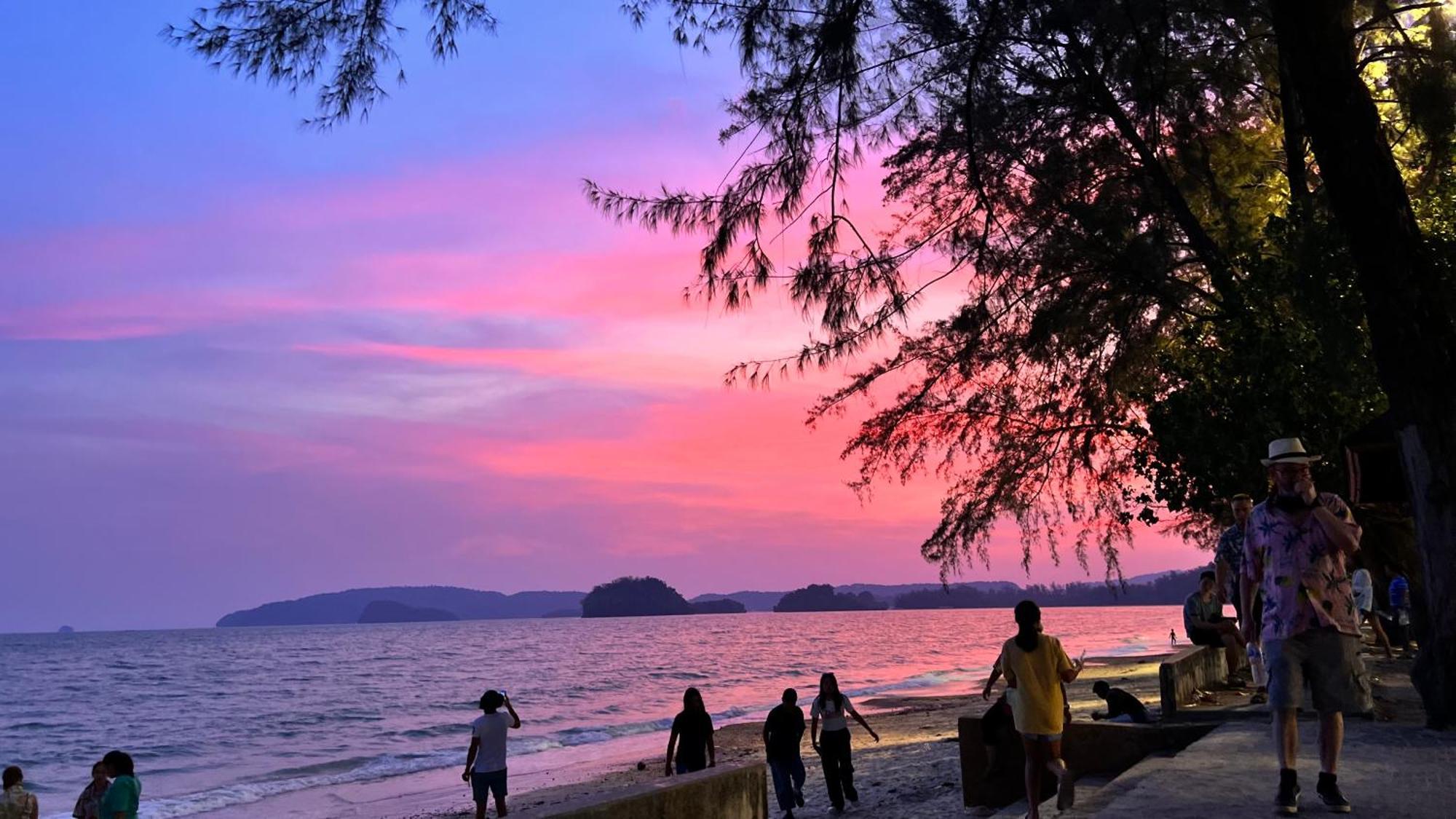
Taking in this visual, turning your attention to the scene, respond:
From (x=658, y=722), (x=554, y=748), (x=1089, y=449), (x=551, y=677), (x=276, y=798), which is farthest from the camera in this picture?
(x=551, y=677)

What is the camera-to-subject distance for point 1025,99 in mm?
12617

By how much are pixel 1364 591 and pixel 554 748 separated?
23680 millimetres

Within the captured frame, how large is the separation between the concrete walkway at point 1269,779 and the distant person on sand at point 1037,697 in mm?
515

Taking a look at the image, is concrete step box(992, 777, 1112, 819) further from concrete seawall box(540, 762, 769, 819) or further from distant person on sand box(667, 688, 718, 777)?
distant person on sand box(667, 688, 718, 777)

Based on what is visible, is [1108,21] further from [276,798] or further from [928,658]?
[928,658]

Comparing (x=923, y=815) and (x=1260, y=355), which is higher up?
(x=1260, y=355)

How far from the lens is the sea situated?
1270 inches

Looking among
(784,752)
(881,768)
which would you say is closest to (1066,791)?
(784,752)

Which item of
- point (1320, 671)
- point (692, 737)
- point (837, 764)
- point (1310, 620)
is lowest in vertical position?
point (837, 764)

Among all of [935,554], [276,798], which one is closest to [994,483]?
[935,554]

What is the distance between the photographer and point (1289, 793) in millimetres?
5566

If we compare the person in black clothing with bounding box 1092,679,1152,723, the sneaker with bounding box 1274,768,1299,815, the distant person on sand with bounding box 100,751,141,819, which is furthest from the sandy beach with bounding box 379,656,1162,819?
the sneaker with bounding box 1274,768,1299,815

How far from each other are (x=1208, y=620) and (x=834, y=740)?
4.69m

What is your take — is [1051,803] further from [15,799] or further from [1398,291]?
[15,799]
